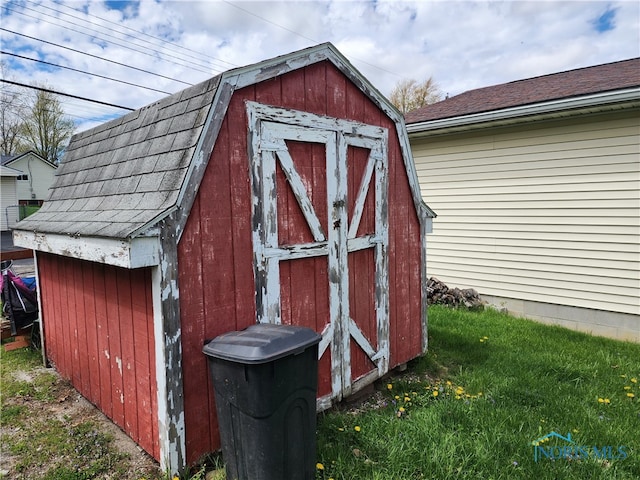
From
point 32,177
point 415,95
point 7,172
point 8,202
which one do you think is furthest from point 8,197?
point 415,95

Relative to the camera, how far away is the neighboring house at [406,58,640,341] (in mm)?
5566

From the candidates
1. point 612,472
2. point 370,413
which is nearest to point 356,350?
point 370,413

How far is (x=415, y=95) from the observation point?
932 inches

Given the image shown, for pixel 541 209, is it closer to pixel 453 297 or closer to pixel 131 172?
pixel 453 297

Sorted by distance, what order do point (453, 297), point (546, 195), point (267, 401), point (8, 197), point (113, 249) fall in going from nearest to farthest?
1. point (267, 401)
2. point (113, 249)
3. point (546, 195)
4. point (453, 297)
5. point (8, 197)

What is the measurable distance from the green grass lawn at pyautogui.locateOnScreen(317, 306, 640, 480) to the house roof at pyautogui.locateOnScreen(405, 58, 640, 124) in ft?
11.5

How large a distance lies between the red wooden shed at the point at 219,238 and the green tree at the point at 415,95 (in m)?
21.1

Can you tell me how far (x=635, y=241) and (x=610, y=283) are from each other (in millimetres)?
680

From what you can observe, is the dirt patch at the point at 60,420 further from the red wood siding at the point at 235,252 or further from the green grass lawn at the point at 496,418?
the green grass lawn at the point at 496,418

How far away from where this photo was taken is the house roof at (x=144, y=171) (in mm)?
2371

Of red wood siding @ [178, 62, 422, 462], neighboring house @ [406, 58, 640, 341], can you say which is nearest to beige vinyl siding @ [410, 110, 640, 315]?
neighboring house @ [406, 58, 640, 341]

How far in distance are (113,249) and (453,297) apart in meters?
6.00

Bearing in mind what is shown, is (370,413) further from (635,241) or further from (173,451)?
(635,241)

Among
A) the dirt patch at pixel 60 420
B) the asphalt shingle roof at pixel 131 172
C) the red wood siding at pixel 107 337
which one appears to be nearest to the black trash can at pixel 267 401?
the red wood siding at pixel 107 337
